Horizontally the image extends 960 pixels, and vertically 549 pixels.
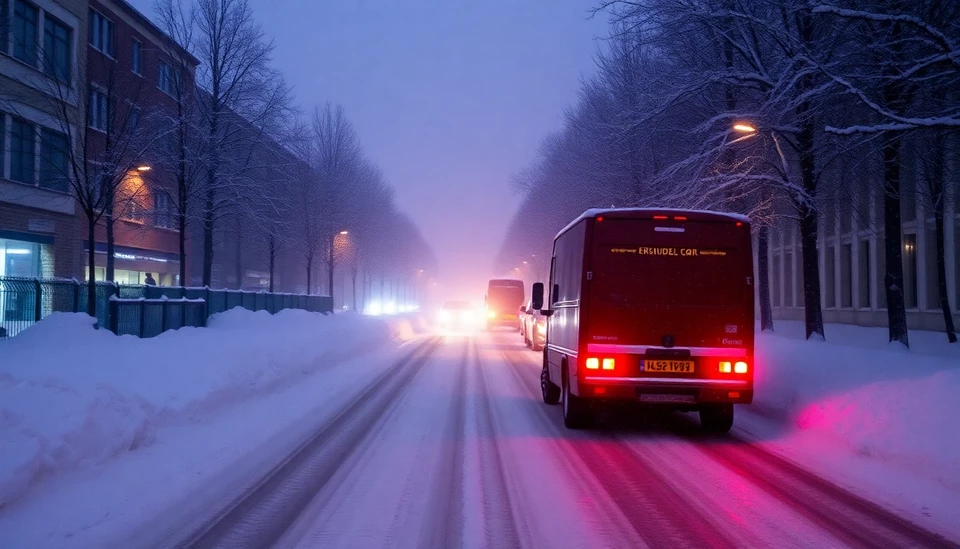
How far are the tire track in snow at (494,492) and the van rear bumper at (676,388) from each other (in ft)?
5.02

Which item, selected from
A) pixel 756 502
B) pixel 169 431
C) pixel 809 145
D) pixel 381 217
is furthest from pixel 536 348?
pixel 381 217

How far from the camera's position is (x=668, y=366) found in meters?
10.1

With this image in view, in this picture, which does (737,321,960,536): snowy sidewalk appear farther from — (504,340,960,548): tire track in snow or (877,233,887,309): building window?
(877,233,887,309): building window

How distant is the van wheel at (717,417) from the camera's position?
423 inches

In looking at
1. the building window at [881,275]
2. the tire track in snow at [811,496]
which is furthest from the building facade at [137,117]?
the building window at [881,275]

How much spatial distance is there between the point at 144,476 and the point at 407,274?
88.7 meters

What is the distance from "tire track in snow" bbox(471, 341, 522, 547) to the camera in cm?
571

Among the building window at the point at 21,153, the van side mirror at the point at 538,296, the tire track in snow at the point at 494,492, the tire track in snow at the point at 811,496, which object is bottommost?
the tire track in snow at the point at 811,496

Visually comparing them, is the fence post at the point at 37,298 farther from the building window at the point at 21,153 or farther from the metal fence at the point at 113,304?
the building window at the point at 21,153

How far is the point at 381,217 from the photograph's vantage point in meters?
62.4

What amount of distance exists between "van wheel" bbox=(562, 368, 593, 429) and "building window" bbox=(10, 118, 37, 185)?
24787 mm

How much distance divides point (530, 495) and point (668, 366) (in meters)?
3.75

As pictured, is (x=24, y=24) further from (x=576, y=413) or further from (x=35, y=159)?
(x=576, y=413)

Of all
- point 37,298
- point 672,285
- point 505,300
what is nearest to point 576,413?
point 672,285
